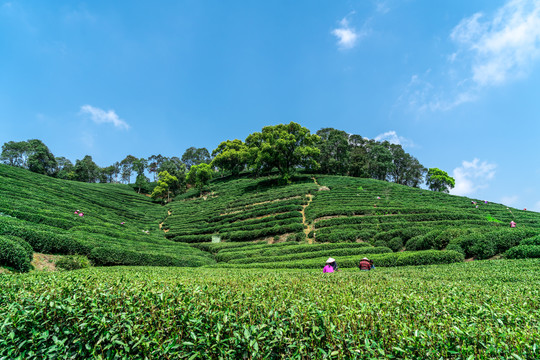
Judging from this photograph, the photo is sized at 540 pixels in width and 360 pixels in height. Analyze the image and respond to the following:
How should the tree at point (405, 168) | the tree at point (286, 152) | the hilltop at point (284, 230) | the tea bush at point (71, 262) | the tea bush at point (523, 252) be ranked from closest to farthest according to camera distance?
1. the tea bush at point (523, 252)
2. the tea bush at point (71, 262)
3. the hilltop at point (284, 230)
4. the tree at point (286, 152)
5. the tree at point (405, 168)

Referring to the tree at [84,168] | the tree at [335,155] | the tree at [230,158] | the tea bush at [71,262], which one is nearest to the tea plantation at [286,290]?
the tea bush at [71,262]

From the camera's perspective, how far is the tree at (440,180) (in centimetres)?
6431

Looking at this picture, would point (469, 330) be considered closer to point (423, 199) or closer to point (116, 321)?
point (116, 321)

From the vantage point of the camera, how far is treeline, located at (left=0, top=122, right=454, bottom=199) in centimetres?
4472

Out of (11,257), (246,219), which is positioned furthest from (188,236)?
(11,257)

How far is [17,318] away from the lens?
3111 mm

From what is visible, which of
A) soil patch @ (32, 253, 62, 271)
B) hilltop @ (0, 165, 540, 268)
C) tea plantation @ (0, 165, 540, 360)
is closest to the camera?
tea plantation @ (0, 165, 540, 360)

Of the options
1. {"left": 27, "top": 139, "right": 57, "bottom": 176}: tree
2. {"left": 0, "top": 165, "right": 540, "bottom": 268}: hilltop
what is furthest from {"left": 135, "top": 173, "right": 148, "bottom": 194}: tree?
{"left": 0, "top": 165, "right": 540, "bottom": 268}: hilltop

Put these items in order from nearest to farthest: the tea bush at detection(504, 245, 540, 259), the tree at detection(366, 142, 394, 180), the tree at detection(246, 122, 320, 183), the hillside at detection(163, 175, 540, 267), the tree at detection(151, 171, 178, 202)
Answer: the tea bush at detection(504, 245, 540, 259), the hillside at detection(163, 175, 540, 267), the tree at detection(246, 122, 320, 183), the tree at detection(151, 171, 178, 202), the tree at detection(366, 142, 394, 180)

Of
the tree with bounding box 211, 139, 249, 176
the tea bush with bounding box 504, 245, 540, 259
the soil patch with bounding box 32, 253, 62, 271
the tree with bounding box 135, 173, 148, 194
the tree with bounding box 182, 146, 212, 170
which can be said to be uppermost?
the tree with bounding box 182, 146, 212, 170

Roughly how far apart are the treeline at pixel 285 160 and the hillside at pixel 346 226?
24.3 feet

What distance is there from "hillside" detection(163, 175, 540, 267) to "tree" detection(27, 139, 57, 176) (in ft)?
156

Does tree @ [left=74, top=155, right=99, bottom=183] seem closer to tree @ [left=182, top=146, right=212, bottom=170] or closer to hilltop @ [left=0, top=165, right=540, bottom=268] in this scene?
tree @ [left=182, top=146, right=212, bottom=170]

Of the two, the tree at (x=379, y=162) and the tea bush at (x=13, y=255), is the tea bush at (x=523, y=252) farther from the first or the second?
the tree at (x=379, y=162)
